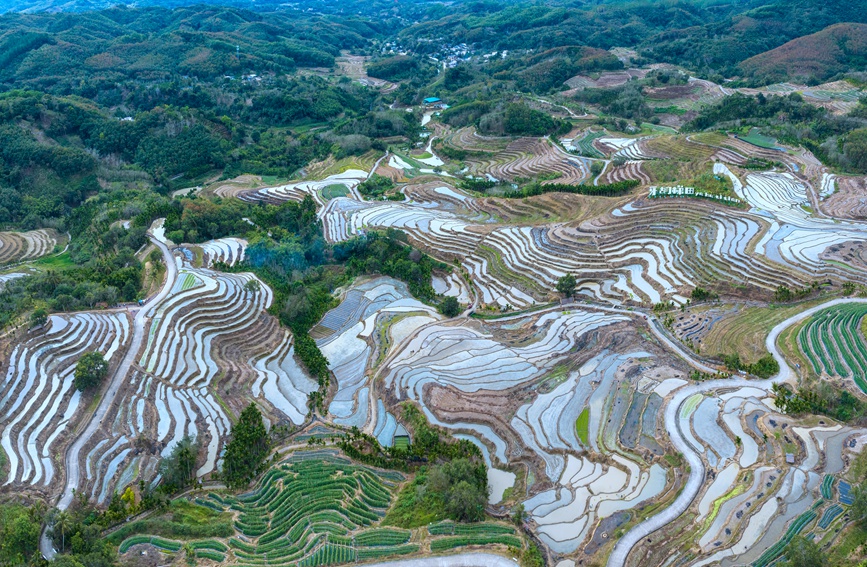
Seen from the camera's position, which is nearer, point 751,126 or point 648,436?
point 648,436

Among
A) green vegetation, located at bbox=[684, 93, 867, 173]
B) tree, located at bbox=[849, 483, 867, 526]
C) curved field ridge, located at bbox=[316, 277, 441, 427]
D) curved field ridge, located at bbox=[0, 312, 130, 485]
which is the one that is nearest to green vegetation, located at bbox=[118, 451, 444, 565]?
curved field ridge, located at bbox=[316, 277, 441, 427]

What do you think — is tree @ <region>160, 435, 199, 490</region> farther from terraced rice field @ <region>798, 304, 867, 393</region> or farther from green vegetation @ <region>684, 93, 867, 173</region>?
green vegetation @ <region>684, 93, 867, 173</region>

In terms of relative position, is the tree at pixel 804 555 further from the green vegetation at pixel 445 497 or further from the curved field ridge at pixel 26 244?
the curved field ridge at pixel 26 244

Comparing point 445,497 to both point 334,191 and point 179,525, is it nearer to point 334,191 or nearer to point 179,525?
point 179,525

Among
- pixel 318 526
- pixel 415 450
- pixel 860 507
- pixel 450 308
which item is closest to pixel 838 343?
pixel 860 507

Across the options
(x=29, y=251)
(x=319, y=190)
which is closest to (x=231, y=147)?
(x=319, y=190)

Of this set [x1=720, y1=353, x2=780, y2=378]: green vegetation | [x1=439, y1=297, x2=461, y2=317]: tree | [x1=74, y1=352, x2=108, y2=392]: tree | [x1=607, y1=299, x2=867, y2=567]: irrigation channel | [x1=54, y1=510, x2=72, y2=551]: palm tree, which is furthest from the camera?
[x1=439, y1=297, x2=461, y2=317]: tree

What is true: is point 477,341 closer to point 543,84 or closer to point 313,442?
point 313,442
